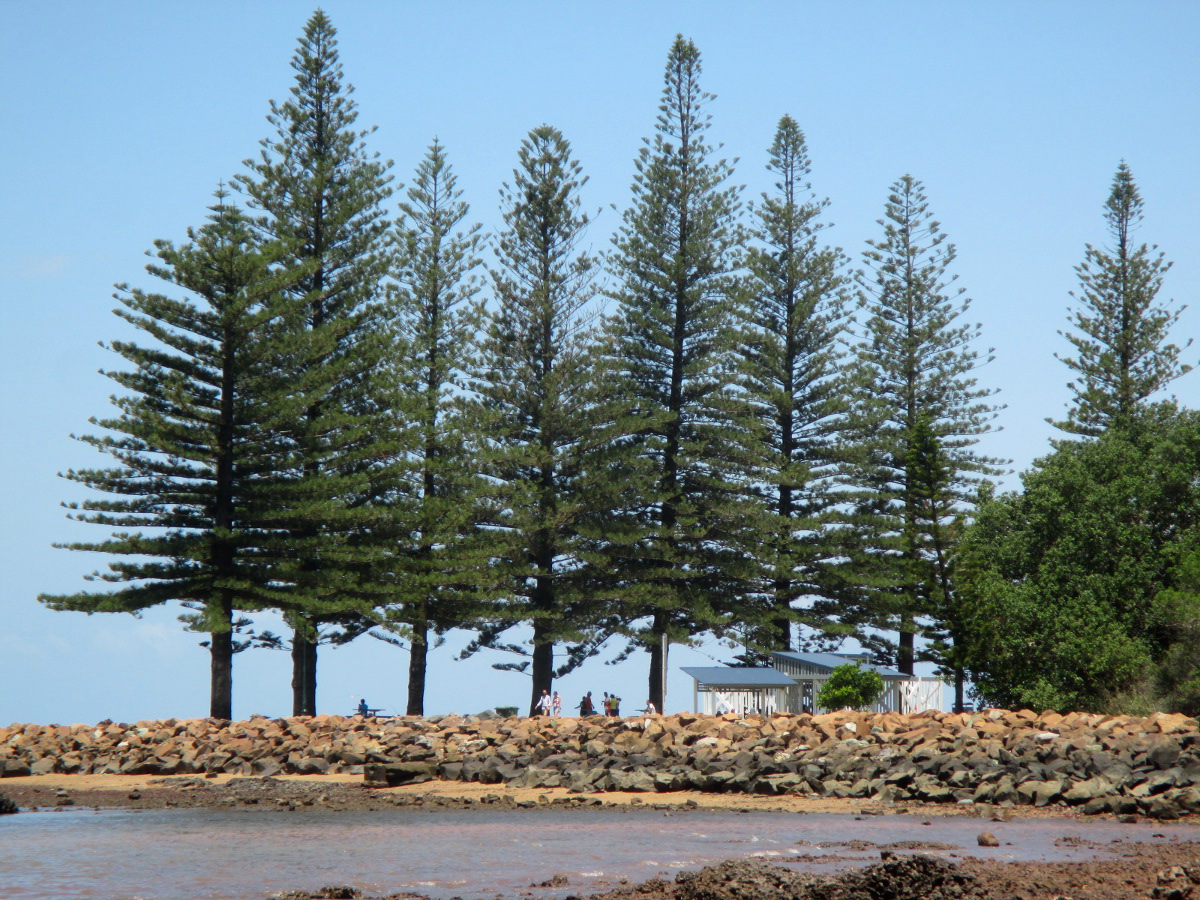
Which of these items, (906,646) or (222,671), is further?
(906,646)

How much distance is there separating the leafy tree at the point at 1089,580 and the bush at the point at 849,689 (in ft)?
8.71

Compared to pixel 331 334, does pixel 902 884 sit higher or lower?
lower

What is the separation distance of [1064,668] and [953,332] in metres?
14.6

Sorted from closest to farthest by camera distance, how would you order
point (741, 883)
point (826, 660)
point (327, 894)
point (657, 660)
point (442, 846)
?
1. point (741, 883)
2. point (327, 894)
3. point (442, 846)
4. point (826, 660)
5. point (657, 660)

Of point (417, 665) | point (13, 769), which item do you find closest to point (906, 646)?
point (417, 665)

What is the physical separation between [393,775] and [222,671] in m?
9.69

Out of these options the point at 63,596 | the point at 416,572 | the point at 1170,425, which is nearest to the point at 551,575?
the point at 416,572

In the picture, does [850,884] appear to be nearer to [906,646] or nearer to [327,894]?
[327,894]

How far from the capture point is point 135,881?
8812 millimetres

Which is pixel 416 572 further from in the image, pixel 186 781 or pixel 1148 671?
pixel 1148 671

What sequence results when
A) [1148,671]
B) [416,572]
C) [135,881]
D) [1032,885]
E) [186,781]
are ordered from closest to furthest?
[1032,885], [135,881], [186,781], [1148,671], [416,572]

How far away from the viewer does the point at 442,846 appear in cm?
1080

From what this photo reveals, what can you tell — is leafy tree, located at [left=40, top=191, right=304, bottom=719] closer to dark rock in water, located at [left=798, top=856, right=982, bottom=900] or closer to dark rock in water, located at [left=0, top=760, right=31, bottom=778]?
dark rock in water, located at [left=0, top=760, right=31, bottom=778]

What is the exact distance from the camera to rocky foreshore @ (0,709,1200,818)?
1429cm
